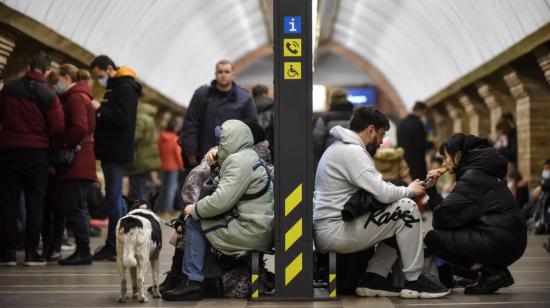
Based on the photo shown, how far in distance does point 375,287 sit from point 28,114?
4.45 m

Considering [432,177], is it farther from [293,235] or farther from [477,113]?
[477,113]

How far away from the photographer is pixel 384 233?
9625mm

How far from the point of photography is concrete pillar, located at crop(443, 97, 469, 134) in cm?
3216

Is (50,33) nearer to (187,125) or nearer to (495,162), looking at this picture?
(187,125)

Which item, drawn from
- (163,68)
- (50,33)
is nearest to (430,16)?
(163,68)

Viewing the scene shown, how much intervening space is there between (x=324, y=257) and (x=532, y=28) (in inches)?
424

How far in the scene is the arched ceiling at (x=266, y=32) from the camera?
67.6 ft

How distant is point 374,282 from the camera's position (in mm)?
9844

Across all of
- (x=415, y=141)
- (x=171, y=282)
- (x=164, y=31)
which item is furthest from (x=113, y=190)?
(x=164, y=31)

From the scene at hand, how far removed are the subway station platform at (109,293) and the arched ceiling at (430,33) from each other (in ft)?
26.4

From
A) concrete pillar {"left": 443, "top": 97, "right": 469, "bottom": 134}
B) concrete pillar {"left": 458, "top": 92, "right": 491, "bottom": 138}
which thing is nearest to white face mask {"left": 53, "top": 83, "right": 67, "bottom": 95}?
concrete pillar {"left": 458, "top": 92, "right": 491, "bottom": 138}

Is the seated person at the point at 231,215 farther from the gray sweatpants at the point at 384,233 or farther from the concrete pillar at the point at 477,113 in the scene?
the concrete pillar at the point at 477,113

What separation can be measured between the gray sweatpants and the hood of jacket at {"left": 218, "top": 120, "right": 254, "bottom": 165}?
87cm

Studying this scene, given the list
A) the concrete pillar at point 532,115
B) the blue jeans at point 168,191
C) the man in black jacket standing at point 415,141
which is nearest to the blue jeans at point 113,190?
the man in black jacket standing at point 415,141
